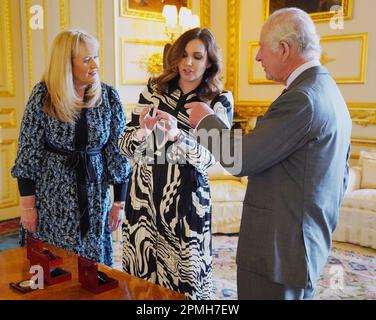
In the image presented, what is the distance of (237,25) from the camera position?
19.2 ft

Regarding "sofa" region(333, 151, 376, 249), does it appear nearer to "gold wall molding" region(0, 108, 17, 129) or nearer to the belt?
the belt

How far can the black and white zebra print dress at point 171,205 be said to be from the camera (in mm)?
1954

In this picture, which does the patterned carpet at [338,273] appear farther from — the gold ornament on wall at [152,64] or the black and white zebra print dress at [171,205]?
the gold ornament on wall at [152,64]

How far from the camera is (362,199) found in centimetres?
410

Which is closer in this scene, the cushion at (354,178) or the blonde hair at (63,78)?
the blonde hair at (63,78)

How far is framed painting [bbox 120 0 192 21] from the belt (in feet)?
9.38

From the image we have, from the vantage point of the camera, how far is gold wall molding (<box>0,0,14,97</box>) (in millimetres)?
4417

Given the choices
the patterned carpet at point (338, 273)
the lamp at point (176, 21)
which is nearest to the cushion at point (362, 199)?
the patterned carpet at point (338, 273)

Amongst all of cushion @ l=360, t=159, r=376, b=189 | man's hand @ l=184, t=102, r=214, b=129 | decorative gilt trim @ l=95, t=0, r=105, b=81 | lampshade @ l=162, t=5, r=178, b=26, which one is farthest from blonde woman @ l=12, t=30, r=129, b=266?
cushion @ l=360, t=159, r=376, b=189

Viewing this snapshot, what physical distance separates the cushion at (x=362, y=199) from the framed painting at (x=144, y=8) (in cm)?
276

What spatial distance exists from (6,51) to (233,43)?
9.22 ft

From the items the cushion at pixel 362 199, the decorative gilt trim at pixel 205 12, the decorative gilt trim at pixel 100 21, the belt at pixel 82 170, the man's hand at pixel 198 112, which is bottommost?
the cushion at pixel 362 199

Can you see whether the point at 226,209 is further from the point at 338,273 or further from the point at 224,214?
the point at 338,273
